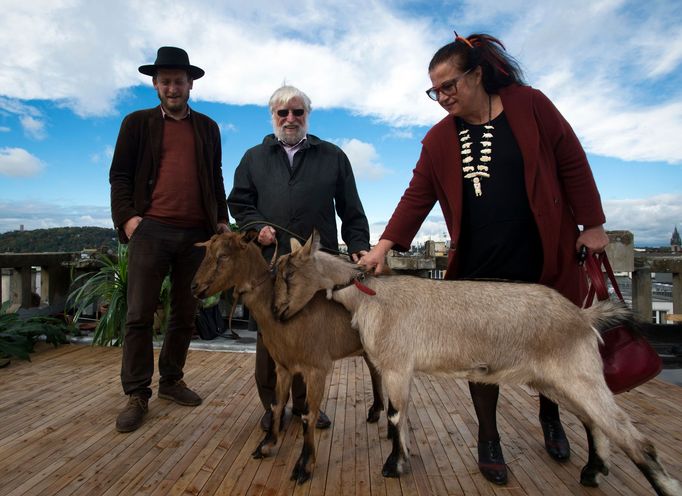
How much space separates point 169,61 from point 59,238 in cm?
817

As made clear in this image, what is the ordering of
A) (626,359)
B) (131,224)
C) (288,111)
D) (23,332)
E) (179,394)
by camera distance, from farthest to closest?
(23,332) < (179,394) < (131,224) < (288,111) < (626,359)

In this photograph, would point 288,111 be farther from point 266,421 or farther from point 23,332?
point 23,332

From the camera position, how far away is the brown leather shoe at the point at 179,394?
4172 mm

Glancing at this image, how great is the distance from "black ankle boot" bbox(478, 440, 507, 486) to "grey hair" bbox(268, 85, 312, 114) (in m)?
2.71

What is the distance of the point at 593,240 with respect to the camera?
2729mm

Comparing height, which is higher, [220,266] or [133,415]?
[220,266]

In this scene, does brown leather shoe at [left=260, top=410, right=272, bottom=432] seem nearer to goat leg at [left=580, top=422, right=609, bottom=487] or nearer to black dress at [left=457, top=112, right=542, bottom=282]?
black dress at [left=457, top=112, right=542, bottom=282]

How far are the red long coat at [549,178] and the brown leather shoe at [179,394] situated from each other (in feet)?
8.96

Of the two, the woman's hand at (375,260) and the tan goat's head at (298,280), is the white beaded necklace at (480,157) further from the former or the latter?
the tan goat's head at (298,280)

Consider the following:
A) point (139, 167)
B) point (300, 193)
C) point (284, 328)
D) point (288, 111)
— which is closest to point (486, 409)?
point (284, 328)

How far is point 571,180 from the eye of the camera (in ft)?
A: 9.04

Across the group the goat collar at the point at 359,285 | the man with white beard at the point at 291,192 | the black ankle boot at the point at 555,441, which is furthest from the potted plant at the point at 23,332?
the black ankle boot at the point at 555,441

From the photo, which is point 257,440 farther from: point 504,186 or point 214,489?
point 504,186

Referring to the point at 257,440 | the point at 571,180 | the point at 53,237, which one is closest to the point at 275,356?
the point at 257,440
